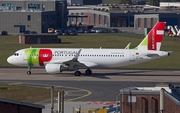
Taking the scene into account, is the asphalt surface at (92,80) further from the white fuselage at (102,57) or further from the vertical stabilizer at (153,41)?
the vertical stabilizer at (153,41)

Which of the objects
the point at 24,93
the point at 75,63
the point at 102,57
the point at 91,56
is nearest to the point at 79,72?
the point at 75,63

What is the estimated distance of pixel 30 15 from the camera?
165375mm

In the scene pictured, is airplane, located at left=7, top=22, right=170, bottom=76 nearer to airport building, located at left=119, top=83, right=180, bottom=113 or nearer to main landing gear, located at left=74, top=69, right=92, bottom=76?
main landing gear, located at left=74, top=69, right=92, bottom=76

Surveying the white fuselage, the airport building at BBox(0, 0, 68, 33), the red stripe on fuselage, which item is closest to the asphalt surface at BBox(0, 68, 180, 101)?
the white fuselage

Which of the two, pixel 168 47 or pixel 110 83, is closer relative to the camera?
pixel 110 83

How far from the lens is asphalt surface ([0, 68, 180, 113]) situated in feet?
205

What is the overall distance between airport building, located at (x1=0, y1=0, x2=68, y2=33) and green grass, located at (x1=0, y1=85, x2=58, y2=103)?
9978 centimetres

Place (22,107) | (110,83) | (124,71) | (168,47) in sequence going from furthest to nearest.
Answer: (168,47), (124,71), (110,83), (22,107)

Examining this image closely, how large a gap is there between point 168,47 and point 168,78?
52109 mm

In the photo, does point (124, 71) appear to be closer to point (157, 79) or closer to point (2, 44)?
point (157, 79)

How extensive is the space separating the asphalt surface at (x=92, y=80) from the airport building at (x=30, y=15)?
268ft

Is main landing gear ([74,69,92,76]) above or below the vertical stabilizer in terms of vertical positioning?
below

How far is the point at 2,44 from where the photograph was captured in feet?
430

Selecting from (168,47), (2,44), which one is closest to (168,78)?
(168,47)
